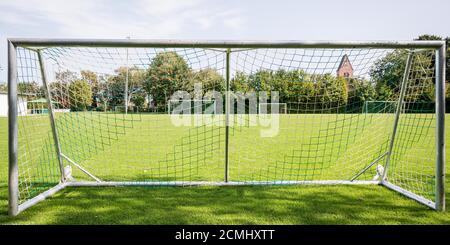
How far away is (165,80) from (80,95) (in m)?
1.76

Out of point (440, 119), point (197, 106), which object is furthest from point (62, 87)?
point (440, 119)

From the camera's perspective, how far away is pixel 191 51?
3.71 meters

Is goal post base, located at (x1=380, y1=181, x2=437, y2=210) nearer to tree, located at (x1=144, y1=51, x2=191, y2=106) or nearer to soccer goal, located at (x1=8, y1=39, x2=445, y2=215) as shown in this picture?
soccer goal, located at (x1=8, y1=39, x2=445, y2=215)

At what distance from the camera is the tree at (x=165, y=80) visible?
525cm

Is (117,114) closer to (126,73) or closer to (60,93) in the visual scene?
(126,73)

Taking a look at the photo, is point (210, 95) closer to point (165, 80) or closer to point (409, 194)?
point (165, 80)

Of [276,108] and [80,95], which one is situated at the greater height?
[80,95]

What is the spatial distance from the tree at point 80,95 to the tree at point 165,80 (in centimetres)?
110

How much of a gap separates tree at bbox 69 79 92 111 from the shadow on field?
1631mm

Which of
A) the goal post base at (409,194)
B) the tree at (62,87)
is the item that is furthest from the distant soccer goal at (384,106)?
the tree at (62,87)

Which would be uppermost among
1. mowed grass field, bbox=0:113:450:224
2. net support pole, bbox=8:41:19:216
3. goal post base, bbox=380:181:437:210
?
net support pole, bbox=8:41:19:216

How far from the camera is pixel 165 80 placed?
20.4 ft

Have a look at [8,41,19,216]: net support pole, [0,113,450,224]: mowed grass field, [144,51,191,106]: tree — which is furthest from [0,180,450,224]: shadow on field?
[144,51,191,106]: tree

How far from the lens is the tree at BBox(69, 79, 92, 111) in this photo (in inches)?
192
